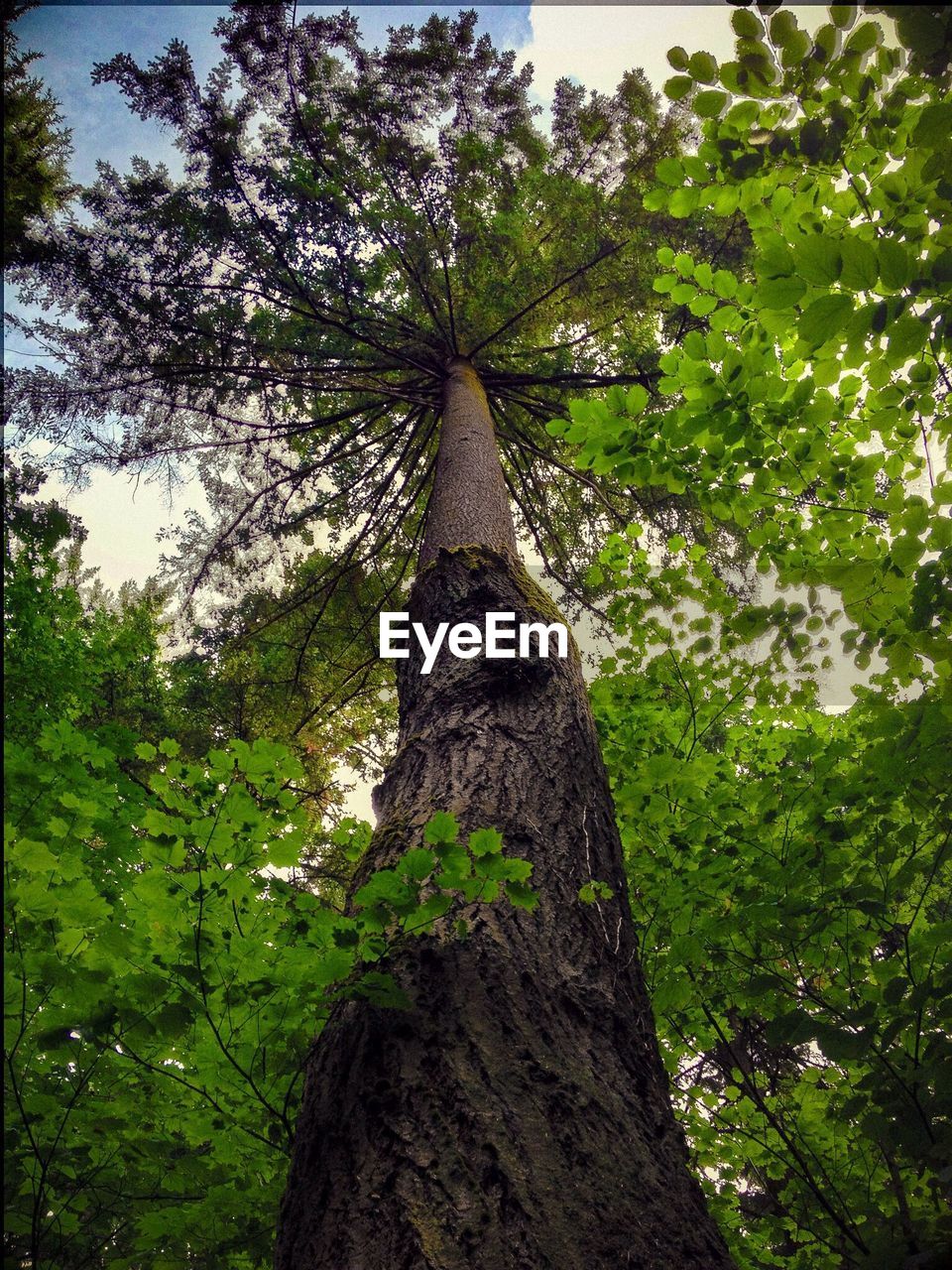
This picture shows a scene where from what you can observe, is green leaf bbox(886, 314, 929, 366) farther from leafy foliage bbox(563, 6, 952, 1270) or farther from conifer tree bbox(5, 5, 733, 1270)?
conifer tree bbox(5, 5, 733, 1270)

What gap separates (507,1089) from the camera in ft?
4.11

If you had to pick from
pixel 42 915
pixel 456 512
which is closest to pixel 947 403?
pixel 456 512

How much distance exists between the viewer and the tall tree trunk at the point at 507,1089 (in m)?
1.07

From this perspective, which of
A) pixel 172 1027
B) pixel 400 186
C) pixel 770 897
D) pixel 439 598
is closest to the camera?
pixel 172 1027

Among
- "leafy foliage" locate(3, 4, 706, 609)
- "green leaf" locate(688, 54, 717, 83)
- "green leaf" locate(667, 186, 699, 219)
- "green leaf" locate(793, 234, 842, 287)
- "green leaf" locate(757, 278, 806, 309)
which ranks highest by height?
"leafy foliage" locate(3, 4, 706, 609)

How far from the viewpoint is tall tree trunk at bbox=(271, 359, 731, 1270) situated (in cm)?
107

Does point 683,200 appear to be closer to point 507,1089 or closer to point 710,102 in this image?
point 710,102

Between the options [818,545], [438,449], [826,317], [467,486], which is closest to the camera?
[826,317]

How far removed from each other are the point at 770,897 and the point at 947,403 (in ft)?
5.45

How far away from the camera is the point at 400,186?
216 inches

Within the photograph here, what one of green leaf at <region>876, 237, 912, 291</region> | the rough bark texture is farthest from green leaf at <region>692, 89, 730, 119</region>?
the rough bark texture

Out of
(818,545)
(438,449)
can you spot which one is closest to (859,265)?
(818,545)

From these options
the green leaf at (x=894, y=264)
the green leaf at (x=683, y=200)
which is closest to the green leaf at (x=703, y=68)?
the green leaf at (x=683, y=200)

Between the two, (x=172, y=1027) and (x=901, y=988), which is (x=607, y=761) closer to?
(x=901, y=988)
